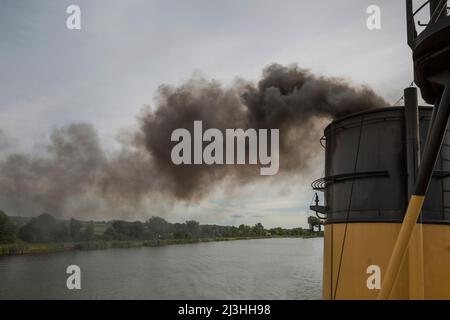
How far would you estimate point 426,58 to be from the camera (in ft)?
19.0

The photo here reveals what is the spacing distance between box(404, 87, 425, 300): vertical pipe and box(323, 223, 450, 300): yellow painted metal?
4 centimetres

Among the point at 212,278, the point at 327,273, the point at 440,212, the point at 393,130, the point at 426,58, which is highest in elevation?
the point at 426,58

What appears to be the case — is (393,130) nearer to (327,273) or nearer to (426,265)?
(426,265)

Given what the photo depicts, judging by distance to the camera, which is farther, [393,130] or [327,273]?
[327,273]

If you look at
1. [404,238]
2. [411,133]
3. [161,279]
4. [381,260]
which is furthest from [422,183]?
[161,279]

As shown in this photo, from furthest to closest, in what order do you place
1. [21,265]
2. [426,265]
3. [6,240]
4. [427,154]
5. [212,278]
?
[6,240]
[21,265]
[212,278]
[426,265]
[427,154]

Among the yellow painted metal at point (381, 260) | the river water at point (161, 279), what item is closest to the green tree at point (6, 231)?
the river water at point (161, 279)

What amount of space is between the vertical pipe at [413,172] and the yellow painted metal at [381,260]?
0.04 m

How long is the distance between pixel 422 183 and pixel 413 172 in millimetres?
2415

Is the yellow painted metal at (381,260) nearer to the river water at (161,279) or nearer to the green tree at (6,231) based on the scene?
the river water at (161,279)

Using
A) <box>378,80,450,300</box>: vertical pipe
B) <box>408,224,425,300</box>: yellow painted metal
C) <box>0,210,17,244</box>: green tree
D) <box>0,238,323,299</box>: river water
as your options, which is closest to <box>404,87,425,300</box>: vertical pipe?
<box>408,224,425,300</box>: yellow painted metal
